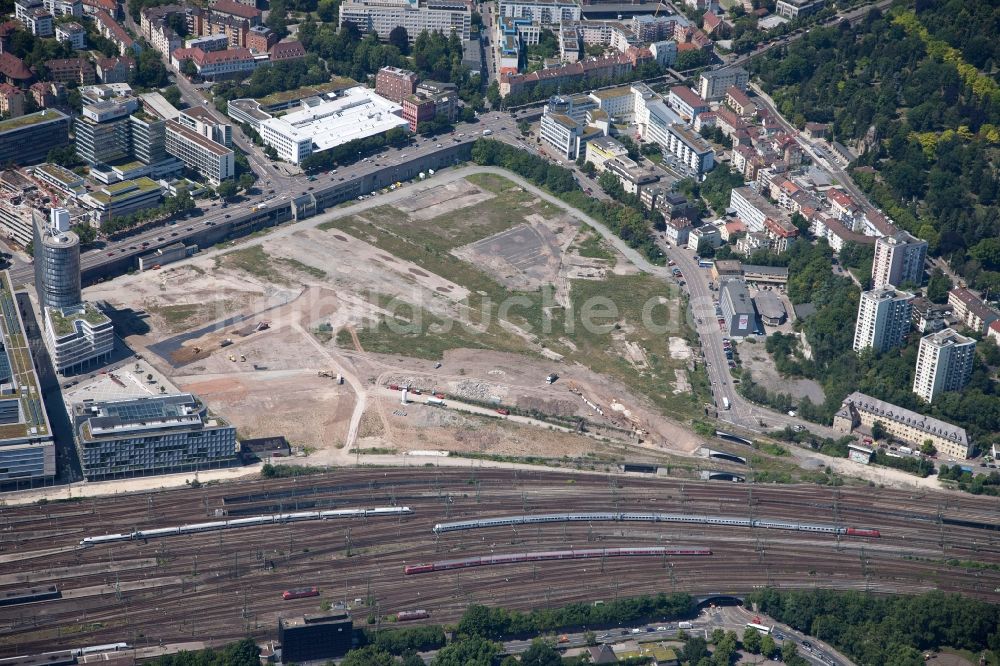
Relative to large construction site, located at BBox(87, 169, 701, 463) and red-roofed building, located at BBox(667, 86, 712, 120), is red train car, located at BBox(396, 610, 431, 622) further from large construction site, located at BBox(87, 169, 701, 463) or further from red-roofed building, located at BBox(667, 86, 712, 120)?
red-roofed building, located at BBox(667, 86, 712, 120)

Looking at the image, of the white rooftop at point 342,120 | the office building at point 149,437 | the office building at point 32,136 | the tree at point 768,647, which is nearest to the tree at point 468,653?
the tree at point 768,647

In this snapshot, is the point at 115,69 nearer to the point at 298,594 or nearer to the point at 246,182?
the point at 246,182

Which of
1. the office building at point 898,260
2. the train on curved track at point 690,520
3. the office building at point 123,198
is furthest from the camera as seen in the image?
the office building at point 123,198

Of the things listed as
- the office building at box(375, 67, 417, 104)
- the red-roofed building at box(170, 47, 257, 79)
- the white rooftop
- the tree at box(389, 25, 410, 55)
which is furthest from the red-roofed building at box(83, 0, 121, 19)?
the tree at box(389, 25, 410, 55)

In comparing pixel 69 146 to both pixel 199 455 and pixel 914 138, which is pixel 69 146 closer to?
pixel 199 455

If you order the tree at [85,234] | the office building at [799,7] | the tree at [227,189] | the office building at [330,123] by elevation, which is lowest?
the tree at [85,234]

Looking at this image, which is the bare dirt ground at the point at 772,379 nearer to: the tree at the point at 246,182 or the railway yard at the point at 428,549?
the railway yard at the point at 428,549
